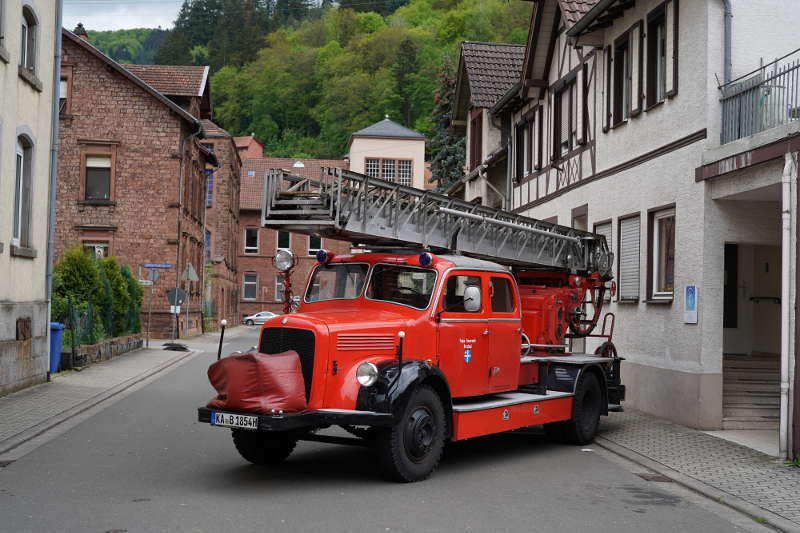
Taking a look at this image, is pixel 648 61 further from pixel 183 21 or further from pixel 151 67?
pixel 183 21

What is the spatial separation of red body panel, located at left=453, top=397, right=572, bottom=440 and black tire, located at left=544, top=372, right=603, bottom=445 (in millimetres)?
138

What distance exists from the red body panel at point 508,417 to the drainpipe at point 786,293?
8.52ft

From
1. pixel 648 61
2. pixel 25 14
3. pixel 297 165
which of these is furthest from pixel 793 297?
pixel 297 165

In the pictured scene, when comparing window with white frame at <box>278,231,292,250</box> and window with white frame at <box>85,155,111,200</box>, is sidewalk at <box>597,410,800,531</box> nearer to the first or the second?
window with white frame at <box>85,155,111,200</box>

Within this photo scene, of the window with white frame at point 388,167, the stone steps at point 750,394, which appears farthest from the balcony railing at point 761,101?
the window with white frame at point 388,167

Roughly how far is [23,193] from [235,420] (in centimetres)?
1121

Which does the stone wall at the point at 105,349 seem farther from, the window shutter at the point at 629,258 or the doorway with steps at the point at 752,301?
the doorway with steps at the point at 752,301


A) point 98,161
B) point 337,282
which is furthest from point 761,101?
point 98,161

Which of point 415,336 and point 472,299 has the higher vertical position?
point 472,299

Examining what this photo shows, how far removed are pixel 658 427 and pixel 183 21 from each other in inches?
4333

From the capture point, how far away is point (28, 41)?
1841cm

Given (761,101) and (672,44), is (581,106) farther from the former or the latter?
(761,101)

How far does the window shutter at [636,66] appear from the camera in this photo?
1672 centimetres

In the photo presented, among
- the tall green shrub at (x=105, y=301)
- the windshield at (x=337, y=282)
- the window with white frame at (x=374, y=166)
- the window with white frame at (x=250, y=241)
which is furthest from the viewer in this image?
the window with white frame at (x=374, y=166)
